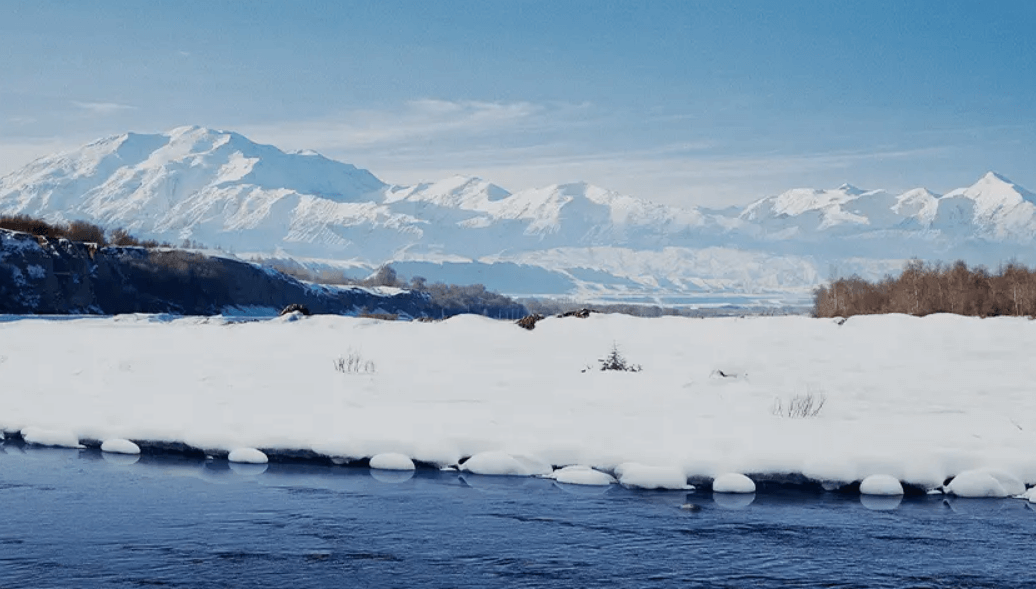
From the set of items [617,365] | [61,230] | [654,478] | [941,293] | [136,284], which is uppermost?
[61,230]

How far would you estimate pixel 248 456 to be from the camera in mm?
18031

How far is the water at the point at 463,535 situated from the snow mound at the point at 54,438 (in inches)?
103

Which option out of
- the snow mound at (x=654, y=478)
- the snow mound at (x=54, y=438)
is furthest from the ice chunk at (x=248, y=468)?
the snow mound at (x=654, y=478)

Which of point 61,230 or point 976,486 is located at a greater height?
point 61,230

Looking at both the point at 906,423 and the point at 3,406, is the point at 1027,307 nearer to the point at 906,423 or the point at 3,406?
the point at 906,423

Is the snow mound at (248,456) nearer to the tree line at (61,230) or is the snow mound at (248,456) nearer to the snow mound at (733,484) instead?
the snow mound at (733,484)

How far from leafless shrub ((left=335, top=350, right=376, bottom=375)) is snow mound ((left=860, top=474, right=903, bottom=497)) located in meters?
13.4

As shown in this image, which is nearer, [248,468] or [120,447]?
[248,468]

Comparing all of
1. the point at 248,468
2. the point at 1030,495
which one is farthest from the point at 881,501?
the point at 248,468

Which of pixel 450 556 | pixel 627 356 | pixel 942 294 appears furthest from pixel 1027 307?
pixel 450 556

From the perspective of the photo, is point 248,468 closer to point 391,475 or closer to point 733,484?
point 391,475

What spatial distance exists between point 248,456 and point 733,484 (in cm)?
804

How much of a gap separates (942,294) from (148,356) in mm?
30618

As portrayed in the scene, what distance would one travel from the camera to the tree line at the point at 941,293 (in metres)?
40.5
